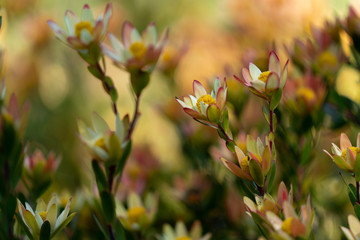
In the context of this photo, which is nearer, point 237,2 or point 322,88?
point 322,88

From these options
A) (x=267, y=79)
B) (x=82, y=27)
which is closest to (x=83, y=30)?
(x=82, y=27)

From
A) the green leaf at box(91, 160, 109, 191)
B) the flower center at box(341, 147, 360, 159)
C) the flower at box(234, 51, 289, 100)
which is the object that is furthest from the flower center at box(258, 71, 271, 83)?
the green leaf at box(91, 160, 109, 191)

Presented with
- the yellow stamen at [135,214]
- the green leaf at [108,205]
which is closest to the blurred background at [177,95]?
the yellow stamen at [135,214]

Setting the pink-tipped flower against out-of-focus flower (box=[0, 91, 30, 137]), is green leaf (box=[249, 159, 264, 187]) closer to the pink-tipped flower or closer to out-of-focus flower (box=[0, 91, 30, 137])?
the pink-tipped flower

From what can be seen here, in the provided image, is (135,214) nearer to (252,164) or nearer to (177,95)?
(252,164)

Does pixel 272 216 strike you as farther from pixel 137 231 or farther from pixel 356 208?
pixel 137 231

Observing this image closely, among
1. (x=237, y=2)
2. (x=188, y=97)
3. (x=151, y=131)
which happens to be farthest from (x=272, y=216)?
(x=151, y=131)

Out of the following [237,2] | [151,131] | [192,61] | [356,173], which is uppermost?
[356,173]
